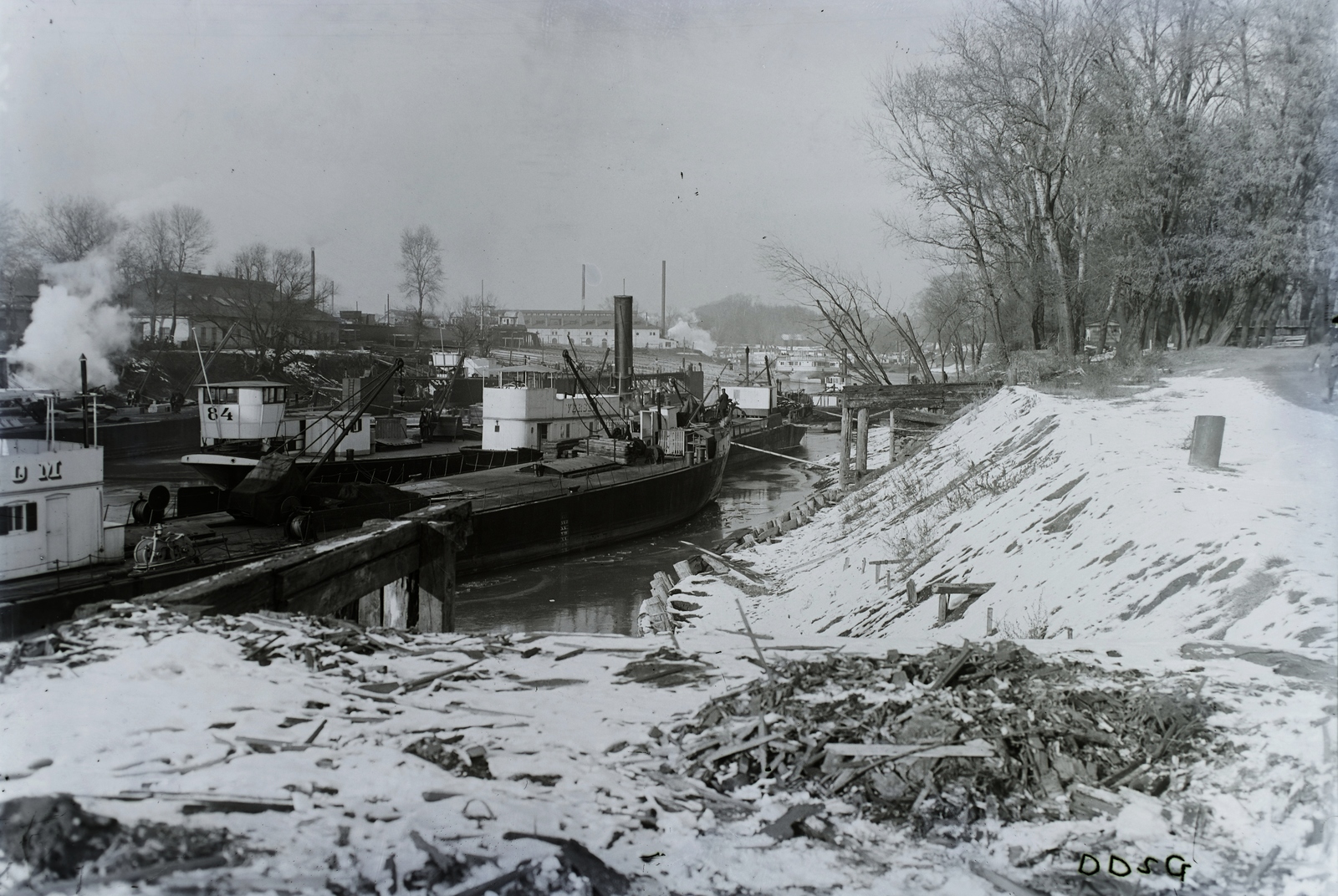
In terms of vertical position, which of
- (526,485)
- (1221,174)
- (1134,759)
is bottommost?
(526,485)

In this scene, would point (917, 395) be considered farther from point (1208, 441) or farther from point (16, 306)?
point (16, 306)

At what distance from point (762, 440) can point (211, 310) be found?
34.7m

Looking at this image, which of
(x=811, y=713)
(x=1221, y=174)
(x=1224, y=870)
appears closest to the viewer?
(x=1224, y=870)

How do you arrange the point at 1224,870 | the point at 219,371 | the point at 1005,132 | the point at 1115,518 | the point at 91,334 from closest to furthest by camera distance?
the point at 1224,870 → the point at 1115,518 → the point at 1005,132 → the point at 91,334 → the point at 219,371

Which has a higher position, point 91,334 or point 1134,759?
point 91,334

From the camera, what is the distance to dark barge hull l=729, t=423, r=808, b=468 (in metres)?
53.6

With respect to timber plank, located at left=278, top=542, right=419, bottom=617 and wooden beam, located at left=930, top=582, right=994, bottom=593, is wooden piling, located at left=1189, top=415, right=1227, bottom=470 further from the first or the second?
timber plank, located at left=278, top=542, right=419, bottom=617

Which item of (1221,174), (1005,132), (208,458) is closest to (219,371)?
(208,458)

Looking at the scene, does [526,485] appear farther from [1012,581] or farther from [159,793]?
[159,793]

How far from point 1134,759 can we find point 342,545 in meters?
5.62

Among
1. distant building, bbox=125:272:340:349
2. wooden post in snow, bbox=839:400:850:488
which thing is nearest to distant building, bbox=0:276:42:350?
distant building, bbox=125:272:340:349

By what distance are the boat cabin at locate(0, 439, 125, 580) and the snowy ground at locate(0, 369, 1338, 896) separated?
11848 millimetres

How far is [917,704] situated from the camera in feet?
14.8

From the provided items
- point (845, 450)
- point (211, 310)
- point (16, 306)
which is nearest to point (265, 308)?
point (211, 310)
